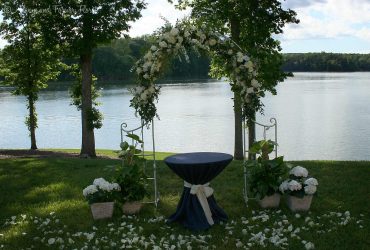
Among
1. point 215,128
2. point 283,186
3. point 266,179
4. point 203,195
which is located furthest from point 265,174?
point 215,128

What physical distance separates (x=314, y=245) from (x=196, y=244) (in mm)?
1849

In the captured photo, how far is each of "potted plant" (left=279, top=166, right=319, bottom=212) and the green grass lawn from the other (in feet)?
0.74

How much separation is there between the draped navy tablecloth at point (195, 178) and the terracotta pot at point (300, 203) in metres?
1.34

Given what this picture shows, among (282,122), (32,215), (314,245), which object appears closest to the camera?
(314,245)

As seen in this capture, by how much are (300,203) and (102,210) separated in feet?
12.5

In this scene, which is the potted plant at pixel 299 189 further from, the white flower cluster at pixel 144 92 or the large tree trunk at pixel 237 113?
the large tree trunk at pixel 237 113

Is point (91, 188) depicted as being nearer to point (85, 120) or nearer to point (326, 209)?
point (326, 209)

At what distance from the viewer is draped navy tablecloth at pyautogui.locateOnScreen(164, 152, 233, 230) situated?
8.21 m

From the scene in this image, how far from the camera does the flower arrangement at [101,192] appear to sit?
875cm

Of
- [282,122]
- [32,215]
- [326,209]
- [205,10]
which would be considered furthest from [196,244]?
[282,122]

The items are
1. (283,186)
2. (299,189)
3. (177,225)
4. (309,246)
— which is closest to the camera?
(309,246)

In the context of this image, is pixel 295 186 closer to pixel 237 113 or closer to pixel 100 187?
pixel 100 187

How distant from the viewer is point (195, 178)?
841 centimetres

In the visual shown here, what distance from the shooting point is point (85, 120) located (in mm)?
22062
